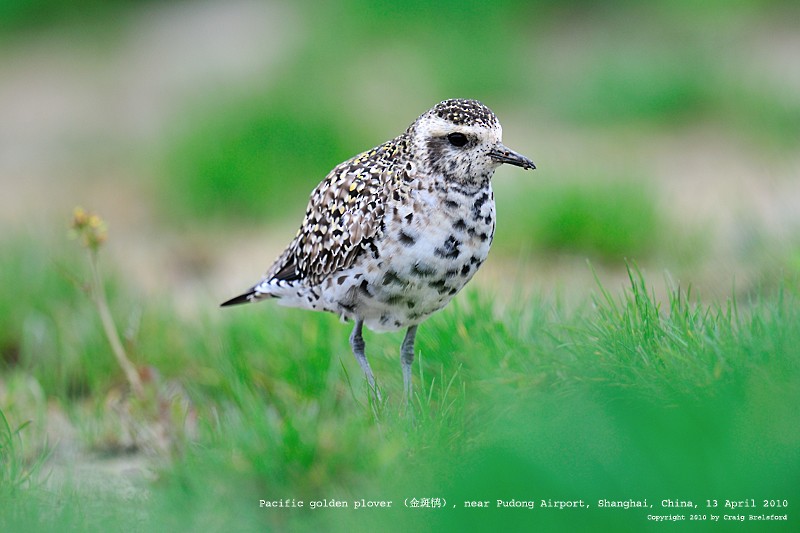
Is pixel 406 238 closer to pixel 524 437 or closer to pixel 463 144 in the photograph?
pixel 463 144

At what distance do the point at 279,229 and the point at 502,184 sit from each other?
71.9 inches

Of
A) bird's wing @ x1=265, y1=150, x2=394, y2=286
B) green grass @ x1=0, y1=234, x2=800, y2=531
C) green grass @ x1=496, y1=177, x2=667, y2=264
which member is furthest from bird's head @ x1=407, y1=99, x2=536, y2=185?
green grass @ x1=496, y1=177, x2=667, y2=264

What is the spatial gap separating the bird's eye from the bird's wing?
1.00 feet

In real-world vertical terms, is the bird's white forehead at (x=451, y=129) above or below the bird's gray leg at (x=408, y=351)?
above

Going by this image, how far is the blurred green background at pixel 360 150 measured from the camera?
4.21 meters

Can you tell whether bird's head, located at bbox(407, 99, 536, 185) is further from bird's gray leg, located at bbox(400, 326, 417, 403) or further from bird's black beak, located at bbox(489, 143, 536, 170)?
bird's gray leg, located at bbox(400, 326, 417, 403)

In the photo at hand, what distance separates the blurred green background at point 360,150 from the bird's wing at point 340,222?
2.05 ft

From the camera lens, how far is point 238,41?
13000 millimetres

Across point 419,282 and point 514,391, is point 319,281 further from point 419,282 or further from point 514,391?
point 514,391

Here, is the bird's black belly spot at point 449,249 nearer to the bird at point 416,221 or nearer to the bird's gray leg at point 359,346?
the bird at point 416,221

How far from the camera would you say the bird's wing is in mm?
4891

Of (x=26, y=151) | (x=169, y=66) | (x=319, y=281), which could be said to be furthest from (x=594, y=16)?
(x=319, y=281)

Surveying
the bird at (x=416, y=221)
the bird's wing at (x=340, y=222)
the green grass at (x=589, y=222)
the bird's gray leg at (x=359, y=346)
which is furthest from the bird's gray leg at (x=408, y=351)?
the green grass at (x=589, y=222)

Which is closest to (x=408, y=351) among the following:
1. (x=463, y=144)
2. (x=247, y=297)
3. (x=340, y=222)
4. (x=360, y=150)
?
(x=340, y=222)
